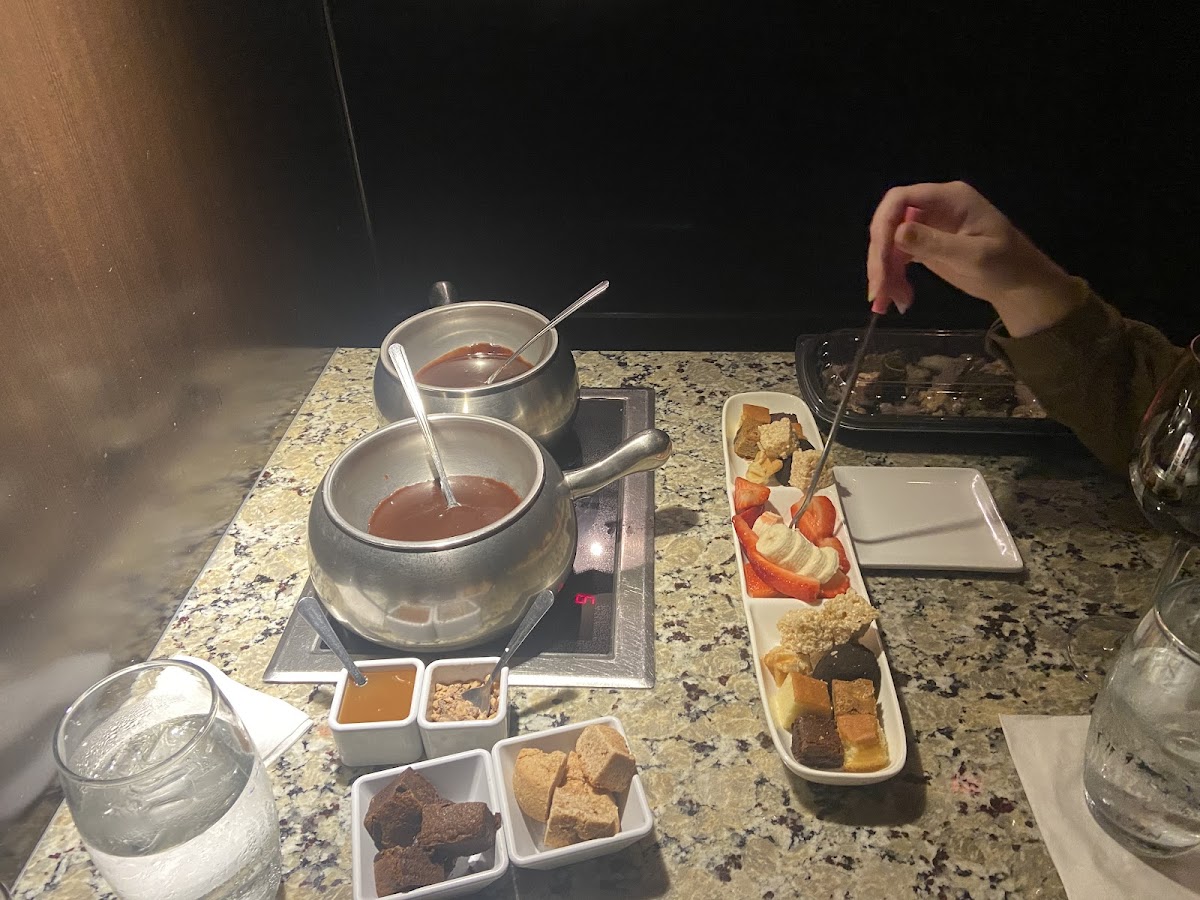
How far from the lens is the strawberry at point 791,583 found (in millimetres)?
874

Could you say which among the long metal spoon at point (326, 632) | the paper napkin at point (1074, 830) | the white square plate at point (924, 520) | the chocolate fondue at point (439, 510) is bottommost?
the paper napkin at point (1074, 830)

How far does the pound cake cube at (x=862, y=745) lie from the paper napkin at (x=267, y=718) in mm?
491

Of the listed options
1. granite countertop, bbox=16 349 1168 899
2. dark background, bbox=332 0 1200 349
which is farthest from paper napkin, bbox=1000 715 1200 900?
dark background, bbox=332 0 1200 349

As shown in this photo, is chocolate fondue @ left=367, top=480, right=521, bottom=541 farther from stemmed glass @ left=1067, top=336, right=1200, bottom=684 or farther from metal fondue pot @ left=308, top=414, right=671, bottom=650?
stemmed glass @ left=1067, top=336, right=1200, bottom=684

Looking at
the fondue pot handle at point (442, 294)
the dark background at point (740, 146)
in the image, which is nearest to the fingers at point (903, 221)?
the dark background at point (740, 146)

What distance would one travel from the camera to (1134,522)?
993 millimetres

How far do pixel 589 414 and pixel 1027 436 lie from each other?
58 centimetres

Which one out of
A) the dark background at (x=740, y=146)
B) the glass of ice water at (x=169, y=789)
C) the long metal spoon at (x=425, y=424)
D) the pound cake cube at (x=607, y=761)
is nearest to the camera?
the glass of ice water at (x=169, y=789)

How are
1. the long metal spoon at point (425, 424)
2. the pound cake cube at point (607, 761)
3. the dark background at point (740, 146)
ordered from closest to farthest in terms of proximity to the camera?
the pound cake cube at point (607, 761), the long metal spoon at point (425, 424), the dark background at point (740, 146)

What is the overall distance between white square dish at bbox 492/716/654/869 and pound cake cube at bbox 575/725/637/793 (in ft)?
0.04

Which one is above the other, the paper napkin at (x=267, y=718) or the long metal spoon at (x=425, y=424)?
the long metal spoon at (x=425, y=424)

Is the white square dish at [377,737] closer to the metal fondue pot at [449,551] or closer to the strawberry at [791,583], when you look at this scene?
the metal fondue pot at [449,551]

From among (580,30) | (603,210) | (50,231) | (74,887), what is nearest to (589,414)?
(603,210)

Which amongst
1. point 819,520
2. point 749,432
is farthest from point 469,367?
point 819,520
